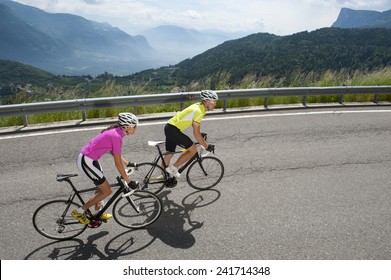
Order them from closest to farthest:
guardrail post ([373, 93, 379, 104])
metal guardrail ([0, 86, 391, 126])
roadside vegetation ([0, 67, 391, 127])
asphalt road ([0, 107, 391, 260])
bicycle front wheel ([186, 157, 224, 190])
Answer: asphalt road ([0, 107, 391, 260]), bicycle front wheel ([186, 157, 224, 190]), metal guardrail ([0, 86, 391, 126]), roadside vegetation ([0, 67, 391, 127]), guardrail post ([373, 93, 379, 104])

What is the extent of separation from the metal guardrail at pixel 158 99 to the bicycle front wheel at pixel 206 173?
4.29m

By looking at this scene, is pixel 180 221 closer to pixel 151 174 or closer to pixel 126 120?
pixel 151 174

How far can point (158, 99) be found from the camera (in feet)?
31.8

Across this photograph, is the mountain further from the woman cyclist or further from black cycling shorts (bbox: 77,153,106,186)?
black cycling shorts (bbox: 77,153,106,186)

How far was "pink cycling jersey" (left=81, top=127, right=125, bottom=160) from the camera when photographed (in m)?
3.98

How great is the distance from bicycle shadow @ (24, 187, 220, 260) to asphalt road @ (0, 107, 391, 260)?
0.05 ft

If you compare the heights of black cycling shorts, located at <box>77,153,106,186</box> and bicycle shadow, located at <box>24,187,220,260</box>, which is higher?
black cycling shorts, located at <box>77,153,106,186</box>

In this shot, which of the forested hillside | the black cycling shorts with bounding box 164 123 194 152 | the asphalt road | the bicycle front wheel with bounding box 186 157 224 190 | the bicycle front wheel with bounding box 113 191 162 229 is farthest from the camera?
the forested hillside

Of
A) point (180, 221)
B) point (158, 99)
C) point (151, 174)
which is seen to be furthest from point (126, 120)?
point (158, 99)

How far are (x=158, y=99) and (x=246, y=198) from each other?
17.6 ft

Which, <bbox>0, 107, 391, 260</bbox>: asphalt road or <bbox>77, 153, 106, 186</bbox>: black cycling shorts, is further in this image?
<bbox>0, 107, 391, 260</bbox>: asphalt road

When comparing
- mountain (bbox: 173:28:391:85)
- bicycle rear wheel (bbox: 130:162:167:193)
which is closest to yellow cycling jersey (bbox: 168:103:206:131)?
bicycle rear wheel (bbox: 130:162:167:193)

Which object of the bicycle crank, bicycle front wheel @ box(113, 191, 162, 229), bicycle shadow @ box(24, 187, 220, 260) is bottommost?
→ bicycle shadow @ box(24, 187, 220, 260)
